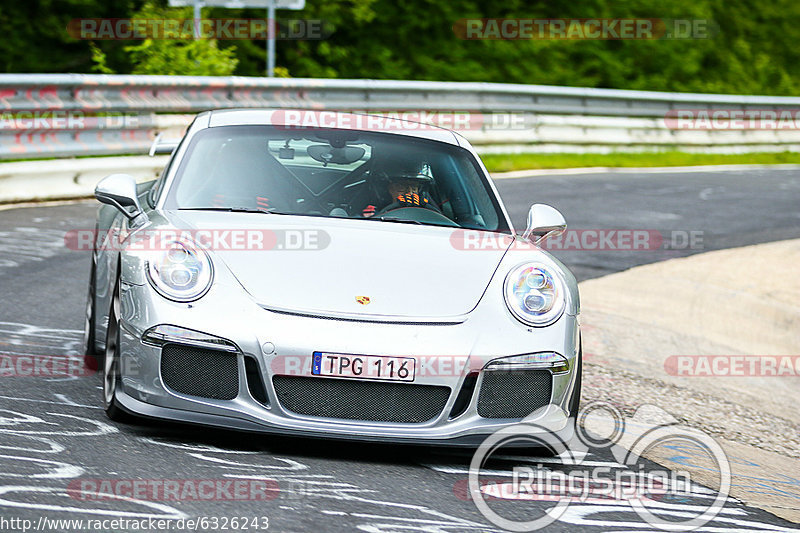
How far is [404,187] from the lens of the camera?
583cm

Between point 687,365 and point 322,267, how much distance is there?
3754 millimetres

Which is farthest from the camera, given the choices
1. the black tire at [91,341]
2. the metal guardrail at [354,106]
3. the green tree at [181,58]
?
the green tree at [181,58]

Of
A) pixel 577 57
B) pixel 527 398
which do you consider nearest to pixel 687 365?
pixel 527 398

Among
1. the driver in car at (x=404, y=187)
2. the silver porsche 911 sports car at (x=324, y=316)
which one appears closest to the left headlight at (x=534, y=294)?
the silver porsche 911 sports car at (x=324, y=316)

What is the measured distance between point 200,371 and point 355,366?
0.56 metres

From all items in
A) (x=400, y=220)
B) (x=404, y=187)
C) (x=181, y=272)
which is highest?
(x=404, y=187)

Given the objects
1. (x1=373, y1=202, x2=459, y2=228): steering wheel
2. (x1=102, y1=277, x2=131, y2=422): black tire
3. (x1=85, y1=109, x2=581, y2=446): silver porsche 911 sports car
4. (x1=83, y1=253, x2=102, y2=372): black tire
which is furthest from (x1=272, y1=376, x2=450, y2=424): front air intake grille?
(x1=83, y1=253, x2=102, y2=372): black tire

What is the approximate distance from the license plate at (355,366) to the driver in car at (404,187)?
4.13ft

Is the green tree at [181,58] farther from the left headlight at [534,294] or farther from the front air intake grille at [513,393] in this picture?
the front air intake grille at [513,393]

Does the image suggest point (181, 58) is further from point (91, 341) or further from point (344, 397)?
point (344, 397)

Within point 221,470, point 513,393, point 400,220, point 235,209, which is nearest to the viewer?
point 221,470

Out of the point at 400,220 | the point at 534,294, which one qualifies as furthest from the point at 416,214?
the point at 534,294

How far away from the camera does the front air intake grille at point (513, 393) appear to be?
4.62m

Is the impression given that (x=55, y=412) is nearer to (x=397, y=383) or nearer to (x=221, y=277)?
(x=221, y=277)
